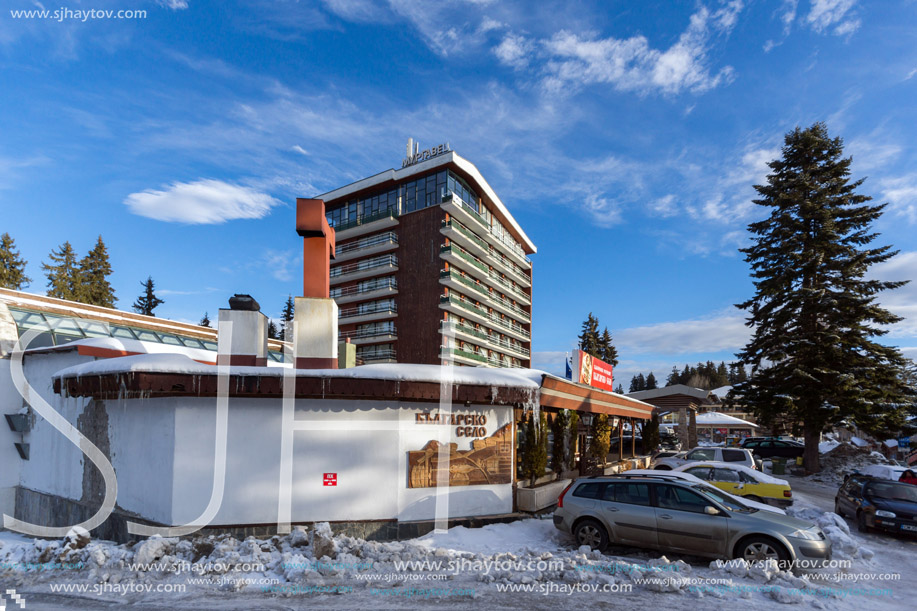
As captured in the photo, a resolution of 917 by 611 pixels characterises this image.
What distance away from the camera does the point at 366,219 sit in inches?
2159

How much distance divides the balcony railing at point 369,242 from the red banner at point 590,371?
3570cm

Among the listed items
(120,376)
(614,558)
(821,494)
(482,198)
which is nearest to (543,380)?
(614,558)

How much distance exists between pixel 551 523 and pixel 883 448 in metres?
43.1

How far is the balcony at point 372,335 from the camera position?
51594 mm

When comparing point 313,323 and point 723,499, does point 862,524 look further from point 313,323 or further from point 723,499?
point 313,323

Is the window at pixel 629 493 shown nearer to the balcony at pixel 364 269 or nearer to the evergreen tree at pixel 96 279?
the balcony at pixel 364 269

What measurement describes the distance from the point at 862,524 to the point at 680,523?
25.6 ft

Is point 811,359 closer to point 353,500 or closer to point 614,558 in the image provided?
point 614,558

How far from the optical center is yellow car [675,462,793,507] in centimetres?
1457

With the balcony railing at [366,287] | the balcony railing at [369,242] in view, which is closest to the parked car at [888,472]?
the balcony railing at [366,287]

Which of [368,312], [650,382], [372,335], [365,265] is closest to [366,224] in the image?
[365,265]

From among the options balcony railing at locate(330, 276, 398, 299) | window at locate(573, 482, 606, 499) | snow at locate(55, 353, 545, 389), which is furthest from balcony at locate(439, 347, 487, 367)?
window at locate(573, 482, 606, 499)

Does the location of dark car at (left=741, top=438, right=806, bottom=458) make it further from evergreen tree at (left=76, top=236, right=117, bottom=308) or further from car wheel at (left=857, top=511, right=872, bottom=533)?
evergreen tree at (left=76, top=236, right=117, bottom=308)

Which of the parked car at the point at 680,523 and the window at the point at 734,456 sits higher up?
the parked car at the point at 680,523
